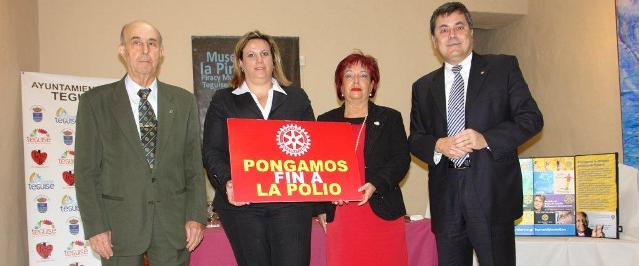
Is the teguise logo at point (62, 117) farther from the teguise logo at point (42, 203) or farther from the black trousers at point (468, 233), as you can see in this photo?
the black trousers at point (468, 233)

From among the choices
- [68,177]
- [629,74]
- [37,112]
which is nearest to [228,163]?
[68,177]

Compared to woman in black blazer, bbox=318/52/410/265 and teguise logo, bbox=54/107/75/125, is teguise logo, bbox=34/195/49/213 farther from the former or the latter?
woman in black blazer, bbox=318/52/410/265

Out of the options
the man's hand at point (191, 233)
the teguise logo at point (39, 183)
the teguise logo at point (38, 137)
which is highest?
the teguise logo at point (38, 137)

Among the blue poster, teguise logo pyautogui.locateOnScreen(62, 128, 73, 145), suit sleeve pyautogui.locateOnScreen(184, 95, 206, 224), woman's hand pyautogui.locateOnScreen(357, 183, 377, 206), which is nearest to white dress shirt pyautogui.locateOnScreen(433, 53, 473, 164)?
woman's hand pyautogui.locateOnScreen(357, 183, 377, 206)

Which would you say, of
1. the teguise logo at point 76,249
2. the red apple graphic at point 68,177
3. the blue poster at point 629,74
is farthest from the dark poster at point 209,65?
the blue poster at point 629,74

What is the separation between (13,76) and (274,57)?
2.70 m

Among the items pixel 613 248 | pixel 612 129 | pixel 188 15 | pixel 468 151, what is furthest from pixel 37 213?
pixel 612 129

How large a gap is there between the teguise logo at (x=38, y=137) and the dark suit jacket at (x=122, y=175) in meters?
2.29

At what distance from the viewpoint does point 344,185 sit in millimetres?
2535

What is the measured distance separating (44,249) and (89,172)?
7.90ft

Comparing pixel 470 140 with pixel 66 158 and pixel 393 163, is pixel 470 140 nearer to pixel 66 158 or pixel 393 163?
pixel 393 163

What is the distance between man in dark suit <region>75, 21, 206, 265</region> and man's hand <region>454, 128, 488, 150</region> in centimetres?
125

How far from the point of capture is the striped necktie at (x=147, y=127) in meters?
2.36

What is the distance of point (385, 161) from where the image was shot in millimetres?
2857
